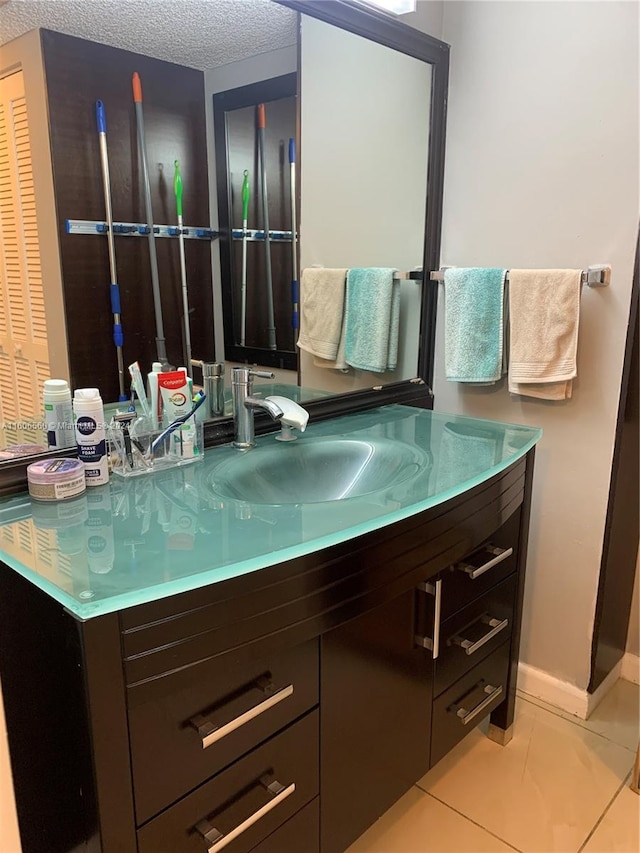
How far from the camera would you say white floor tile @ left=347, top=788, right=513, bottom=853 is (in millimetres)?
1440

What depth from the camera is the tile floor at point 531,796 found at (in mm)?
A: 1464

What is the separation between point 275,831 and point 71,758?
1.33 ft

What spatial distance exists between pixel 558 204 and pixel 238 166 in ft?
2.72

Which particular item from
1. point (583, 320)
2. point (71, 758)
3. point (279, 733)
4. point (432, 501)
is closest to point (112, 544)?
point (71, 758)

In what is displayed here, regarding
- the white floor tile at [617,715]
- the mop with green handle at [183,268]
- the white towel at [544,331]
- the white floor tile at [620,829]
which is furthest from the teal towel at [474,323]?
the white floor tile at [620,829]

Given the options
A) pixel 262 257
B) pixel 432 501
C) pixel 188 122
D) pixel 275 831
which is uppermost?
pixel 188 122

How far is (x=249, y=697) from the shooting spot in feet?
3.22

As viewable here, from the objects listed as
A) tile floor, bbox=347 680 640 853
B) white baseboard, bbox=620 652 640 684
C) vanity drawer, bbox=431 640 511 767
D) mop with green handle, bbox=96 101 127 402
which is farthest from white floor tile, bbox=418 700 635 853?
mop with green handle, bbox=96 101 127 402

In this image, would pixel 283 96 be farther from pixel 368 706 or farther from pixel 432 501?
pixel 368 706

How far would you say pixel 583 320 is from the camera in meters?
1.66

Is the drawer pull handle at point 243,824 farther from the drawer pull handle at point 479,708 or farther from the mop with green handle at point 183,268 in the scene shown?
the mop with green handle at point 183,268

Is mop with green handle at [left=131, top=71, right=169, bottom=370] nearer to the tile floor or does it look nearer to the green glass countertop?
the green glass countertop

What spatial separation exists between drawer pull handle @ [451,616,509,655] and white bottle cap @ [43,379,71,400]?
96 centimetres

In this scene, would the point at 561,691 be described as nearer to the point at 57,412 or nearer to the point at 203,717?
the point at 203,717
